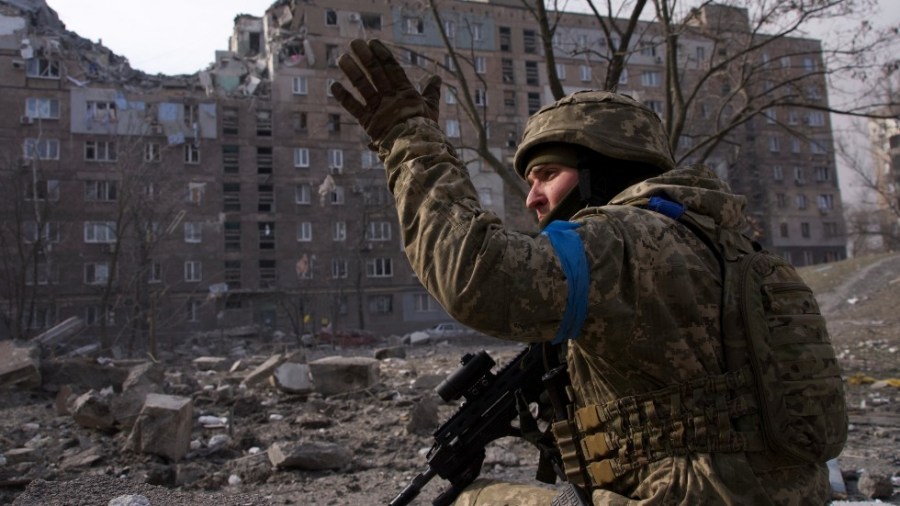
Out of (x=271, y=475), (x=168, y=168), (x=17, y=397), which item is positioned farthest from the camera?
(x=168, y=168)

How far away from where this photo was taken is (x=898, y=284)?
17969mm

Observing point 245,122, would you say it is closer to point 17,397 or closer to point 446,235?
point 17,397

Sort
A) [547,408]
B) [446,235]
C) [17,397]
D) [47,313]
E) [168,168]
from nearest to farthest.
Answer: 1. [446,235]
2. [547,408]
3. [17,397]
4. [47,313]
5. [168,168]

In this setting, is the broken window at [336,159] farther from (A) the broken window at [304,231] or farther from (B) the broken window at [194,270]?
(B) the broken window at [194,270]

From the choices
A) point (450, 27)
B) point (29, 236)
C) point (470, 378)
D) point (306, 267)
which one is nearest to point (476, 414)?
point (470, 378)

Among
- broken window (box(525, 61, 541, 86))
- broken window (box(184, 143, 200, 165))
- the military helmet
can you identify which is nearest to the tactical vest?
the military helmet

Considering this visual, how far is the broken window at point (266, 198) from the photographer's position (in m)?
35.1

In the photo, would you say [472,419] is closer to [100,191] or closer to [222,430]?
[222,430]

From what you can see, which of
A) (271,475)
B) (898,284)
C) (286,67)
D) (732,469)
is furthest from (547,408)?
(286,67)

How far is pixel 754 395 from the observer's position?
1.47 m

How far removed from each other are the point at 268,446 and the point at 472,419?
4.12 metres

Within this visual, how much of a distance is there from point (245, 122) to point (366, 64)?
117 ft

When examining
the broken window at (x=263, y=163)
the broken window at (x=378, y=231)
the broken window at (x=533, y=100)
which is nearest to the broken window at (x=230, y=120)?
the broken window at (x=263, y=163)

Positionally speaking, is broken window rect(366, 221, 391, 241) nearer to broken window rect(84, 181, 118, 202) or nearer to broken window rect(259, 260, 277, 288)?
broken window rect(259, 260, 277, 288)
